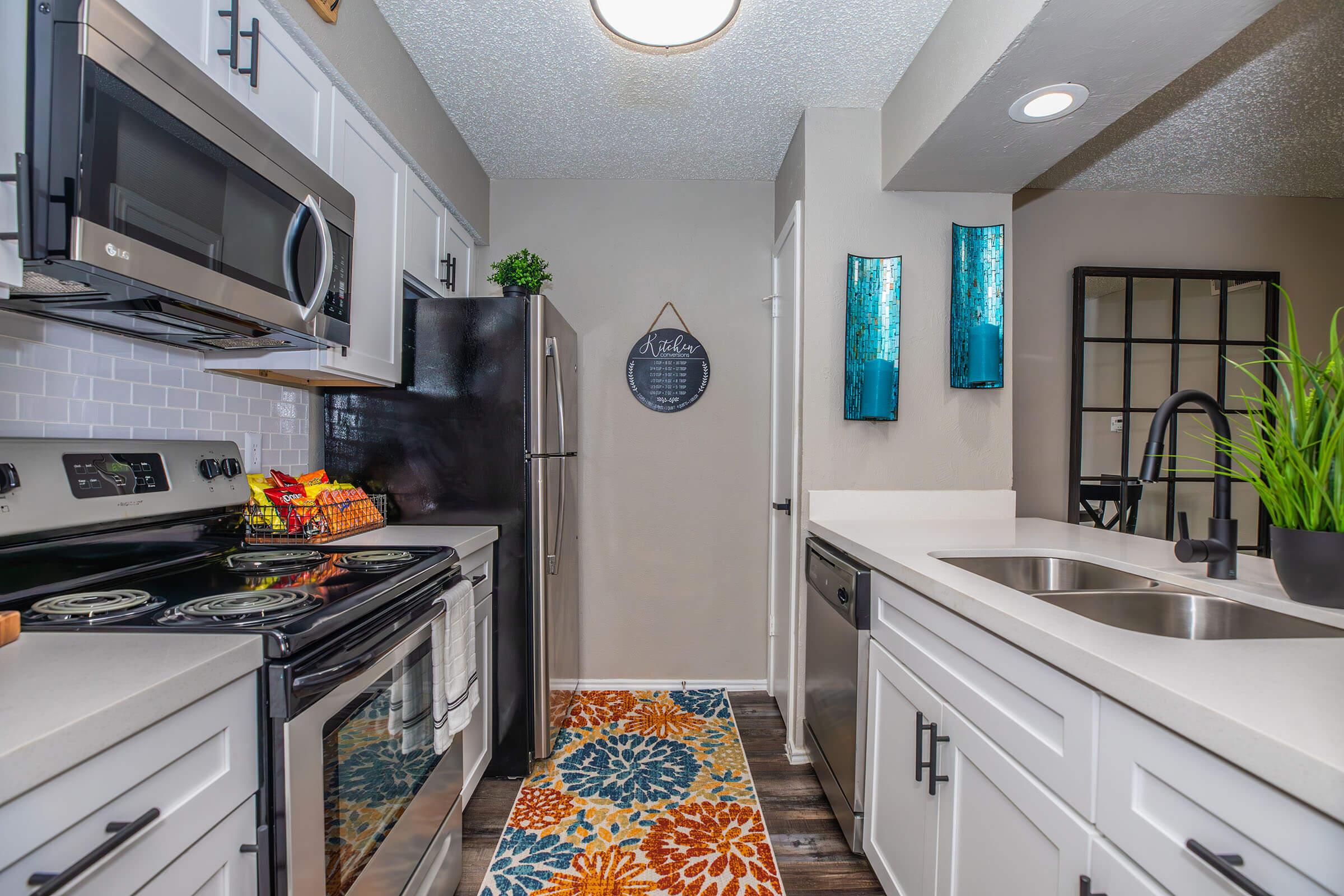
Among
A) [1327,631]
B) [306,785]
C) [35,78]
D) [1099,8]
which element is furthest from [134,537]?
[1099,8]

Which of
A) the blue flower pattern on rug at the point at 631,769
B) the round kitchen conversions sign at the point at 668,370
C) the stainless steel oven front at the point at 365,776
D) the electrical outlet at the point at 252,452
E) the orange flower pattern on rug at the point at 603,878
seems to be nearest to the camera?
the stainless steel oven front at the point at 365,776

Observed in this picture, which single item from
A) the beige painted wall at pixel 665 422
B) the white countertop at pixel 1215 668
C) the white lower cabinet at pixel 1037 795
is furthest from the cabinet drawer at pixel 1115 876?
the beige painted wall at pixel 665 422

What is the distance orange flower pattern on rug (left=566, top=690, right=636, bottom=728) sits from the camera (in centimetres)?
263

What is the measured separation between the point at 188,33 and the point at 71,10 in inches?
12.2

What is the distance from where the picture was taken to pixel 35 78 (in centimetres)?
87

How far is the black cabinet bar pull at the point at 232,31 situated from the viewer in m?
1.23

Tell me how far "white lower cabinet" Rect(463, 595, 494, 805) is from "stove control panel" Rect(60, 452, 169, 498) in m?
0.93

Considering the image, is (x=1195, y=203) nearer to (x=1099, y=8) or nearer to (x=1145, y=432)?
(x=1145, y=432)

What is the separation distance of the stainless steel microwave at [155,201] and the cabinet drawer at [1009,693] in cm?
152

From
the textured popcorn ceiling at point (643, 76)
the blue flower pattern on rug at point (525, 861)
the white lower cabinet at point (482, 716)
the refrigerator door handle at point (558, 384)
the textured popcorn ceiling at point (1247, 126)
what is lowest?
the blue flower pattern on rug at point (525, 861)

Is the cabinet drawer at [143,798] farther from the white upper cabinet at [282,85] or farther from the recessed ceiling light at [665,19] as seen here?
the recessed ceiling light at [665,19]

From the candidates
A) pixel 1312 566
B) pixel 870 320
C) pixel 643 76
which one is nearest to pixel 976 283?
pixel 870 320

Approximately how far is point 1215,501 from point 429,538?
6.26 feet

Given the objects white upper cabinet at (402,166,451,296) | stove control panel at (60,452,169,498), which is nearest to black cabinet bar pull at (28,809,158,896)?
stove control panel at (60,452,169,498)
